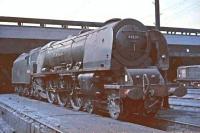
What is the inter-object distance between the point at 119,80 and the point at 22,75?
13.5 meters

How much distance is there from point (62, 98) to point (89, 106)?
133 inches

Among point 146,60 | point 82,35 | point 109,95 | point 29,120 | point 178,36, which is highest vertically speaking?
point 178,36

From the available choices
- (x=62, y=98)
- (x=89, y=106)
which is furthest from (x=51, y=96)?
(x=89, y=106)

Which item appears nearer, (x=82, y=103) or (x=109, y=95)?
(x=109, y=95)

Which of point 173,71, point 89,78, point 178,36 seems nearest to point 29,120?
point 89,78

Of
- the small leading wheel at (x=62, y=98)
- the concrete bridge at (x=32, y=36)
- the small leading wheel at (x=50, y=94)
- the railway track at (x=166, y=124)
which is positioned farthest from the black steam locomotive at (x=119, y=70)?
the concrete bridge at (x=32, y=36)

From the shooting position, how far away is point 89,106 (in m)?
13.5

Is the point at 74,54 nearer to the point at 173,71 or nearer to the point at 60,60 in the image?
the point at 60,60

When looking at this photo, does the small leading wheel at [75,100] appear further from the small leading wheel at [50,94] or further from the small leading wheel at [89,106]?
the small leading wheel at [50,94]

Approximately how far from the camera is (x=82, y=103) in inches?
559

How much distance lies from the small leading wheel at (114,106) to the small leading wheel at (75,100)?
9.21 feet

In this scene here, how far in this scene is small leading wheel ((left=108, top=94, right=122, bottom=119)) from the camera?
11.4m

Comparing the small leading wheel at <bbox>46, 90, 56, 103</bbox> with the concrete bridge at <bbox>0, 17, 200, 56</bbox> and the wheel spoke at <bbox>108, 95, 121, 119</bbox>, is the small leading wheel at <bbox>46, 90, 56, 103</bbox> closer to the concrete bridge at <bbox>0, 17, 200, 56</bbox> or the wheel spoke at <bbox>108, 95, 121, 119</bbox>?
the wheel spoke at <bbox>108, 95, 121, 119</bbox>

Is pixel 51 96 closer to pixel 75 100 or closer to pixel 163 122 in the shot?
pixel 75 100
